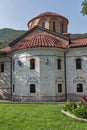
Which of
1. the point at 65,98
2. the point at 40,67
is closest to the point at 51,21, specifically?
the point at 40,67

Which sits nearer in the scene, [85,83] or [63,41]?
[85,83]

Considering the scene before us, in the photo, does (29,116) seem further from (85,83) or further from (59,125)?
(85,83)

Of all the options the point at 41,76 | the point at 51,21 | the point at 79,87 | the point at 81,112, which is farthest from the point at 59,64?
the point at 81,112

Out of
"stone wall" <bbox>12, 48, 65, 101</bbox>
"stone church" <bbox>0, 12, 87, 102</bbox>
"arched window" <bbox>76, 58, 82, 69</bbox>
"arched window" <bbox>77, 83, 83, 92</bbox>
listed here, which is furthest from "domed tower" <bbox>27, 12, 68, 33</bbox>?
"arched window" <bbox>77, 83, 83, 92</bbox>

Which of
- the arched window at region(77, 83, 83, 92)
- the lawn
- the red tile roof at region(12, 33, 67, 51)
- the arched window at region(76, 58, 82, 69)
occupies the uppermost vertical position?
the red tile roof at region(12, 33, 67, 51)

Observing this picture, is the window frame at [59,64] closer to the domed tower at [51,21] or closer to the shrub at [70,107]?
the domed tower at [51,21]

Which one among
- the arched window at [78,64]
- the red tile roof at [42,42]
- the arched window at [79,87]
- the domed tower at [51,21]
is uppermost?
the domed tower at [51,21]

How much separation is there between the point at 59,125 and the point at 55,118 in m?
1.21

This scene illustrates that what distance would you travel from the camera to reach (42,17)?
31.3 metres

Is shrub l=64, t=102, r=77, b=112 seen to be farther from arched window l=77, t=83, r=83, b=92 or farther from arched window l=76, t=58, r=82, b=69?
arched window l=76, t=58, r=82, b=69

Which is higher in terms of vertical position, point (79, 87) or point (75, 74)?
point (75, 74)

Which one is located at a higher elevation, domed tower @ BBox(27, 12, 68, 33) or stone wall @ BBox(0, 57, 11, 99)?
domed tower @ BBox(27, 12, 68, 33)

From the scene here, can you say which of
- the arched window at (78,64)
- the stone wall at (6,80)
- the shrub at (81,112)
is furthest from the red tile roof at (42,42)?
the shrub at (81,112)

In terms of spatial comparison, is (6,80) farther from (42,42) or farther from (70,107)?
(70,107)
